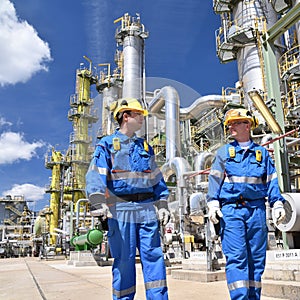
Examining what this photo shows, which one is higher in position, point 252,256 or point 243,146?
point 243,146

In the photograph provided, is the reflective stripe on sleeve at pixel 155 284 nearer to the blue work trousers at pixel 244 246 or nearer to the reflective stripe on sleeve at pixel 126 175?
the blue work trousers at pixel 244 246

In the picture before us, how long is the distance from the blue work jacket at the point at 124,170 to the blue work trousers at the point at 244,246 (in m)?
0.52

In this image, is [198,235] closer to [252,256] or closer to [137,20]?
[252,256]

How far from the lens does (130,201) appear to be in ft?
7.78

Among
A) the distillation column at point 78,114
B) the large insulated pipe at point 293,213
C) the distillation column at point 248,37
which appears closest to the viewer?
the large insulated pipe at point 293,213

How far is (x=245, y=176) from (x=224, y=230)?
0.42m


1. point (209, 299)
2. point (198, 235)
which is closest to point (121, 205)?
point (209, 299)

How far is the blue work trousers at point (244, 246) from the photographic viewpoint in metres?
2.30

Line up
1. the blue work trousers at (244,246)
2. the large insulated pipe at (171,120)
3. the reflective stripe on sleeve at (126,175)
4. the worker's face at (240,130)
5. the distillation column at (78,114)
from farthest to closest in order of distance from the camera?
the distillation column at (78,114) → the large insulated pipe at (171,120) → the worker's face at (240,130) → the reflective stripe on sleeve at (126,175) → the blue work trousers at (244,246)

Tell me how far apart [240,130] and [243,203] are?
61cm

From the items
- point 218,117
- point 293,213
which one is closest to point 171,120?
point 218,117

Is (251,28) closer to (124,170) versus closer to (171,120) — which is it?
(171,120)

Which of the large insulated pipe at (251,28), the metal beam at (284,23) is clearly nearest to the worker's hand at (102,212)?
the metal beam at (284,23)

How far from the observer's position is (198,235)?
11.0 m
